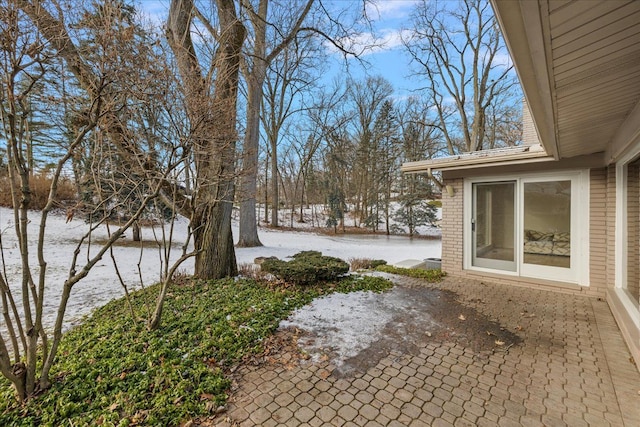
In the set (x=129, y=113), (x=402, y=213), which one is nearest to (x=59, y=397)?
(x=129, y=113)

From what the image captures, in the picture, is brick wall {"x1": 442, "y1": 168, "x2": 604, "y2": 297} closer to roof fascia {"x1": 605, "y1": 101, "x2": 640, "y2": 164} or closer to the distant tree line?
roof fascia {"x1": 605, "y1": 101, "x2": 640, "y2": 164}

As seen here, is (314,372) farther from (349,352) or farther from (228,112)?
(228,112)

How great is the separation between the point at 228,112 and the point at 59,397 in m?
3.39

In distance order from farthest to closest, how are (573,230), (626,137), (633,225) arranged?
(573,230), (633,225), (626,137)

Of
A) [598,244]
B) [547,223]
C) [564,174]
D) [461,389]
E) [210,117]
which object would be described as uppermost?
[210,117]

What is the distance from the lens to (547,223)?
5.29 m

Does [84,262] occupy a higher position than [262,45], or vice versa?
[262,45]

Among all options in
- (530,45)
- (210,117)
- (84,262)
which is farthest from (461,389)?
(84,262)

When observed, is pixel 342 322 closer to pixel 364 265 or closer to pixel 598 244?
pixel 364 265

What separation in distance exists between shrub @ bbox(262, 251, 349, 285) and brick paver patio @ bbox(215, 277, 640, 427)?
2026 mm

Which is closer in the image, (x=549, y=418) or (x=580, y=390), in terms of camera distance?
(x=549, y=418)

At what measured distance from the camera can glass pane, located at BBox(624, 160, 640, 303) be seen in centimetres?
392

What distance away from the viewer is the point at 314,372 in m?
2.65

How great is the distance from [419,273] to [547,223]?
2.44 meters
